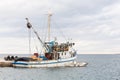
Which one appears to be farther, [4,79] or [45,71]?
[45,71]

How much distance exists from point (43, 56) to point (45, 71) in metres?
12.9

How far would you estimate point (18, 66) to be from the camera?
9312cm

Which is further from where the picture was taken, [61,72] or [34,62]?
[34,62]

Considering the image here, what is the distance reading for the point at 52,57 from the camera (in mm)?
94062

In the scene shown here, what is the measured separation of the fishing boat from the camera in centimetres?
9169

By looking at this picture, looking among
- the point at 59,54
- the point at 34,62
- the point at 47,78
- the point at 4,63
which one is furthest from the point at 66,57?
the point at 47,78

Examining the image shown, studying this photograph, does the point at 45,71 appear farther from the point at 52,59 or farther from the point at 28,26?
the point at 28,26

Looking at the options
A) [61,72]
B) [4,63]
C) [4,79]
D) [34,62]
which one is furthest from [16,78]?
[4,63]

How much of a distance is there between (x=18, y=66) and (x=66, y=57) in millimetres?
12782

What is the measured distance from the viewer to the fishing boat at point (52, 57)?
9169 cm

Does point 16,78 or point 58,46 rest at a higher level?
point 58,46

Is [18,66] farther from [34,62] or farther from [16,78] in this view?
[16,78]

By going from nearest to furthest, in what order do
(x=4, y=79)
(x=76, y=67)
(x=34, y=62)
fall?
(x=4, y=79), (x=34, y=62), (x=76, y=67)

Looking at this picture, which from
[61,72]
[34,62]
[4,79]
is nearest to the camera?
[4,79]
